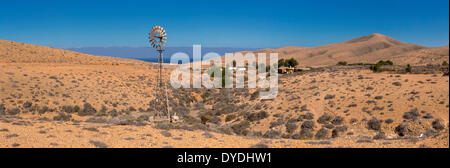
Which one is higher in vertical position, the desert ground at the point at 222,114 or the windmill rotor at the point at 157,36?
the windmill rotor at the point at 157,36

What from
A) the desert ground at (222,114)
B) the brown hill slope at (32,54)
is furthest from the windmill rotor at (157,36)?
the brown hill slope at (32,54)

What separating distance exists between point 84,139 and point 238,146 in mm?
5354

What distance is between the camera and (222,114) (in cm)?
2330

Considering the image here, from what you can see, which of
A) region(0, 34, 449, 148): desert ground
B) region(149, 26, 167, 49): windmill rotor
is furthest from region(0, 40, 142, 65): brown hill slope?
region(149, 26, 167, 49): windmill rotor

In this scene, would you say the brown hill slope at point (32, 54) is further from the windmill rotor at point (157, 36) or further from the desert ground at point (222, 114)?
the windmill rotor at point (157, 36)

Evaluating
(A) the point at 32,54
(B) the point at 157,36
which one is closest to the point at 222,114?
(B) the point at 157,36

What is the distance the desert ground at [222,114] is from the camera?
10219mm

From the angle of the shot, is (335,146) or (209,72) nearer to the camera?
(335,146)

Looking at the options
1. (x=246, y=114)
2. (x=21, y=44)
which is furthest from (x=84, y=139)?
(x=21, y=44)

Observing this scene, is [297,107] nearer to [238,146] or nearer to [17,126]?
[238,146]

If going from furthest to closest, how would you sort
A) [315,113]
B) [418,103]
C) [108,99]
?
[108,99] < [315,113] < [418,103]

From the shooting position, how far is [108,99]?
23.7 metres

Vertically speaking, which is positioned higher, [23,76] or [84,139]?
[23,76]

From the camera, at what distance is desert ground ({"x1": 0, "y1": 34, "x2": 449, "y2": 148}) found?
33.5ft
